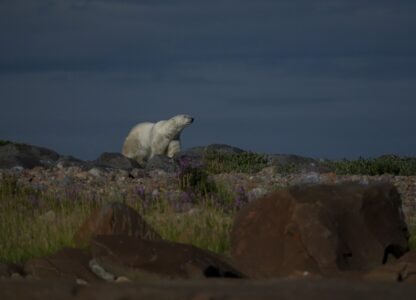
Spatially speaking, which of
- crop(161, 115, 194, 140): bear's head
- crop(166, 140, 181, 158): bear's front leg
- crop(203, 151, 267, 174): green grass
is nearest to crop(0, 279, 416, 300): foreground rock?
crop(203, 151, 267, 174): green grass

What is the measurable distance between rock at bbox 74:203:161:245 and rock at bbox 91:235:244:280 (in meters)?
1.02

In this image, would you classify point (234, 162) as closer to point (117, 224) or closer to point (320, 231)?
point (117, 224)

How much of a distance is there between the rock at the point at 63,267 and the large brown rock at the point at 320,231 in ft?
4.46

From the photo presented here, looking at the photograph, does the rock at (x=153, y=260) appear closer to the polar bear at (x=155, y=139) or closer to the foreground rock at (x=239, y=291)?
the foreground rock at (x=239, y=291)

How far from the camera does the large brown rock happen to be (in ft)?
25.9

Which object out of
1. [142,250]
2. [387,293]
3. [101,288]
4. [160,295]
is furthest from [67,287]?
[142,250]

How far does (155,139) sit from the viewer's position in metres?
27.0

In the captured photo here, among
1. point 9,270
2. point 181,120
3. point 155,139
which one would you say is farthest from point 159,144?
point 9,270

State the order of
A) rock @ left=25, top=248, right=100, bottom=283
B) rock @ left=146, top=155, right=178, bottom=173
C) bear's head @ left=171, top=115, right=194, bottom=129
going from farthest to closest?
bear's head @ left=171, top=115, right=194, bottom=129 → rock @ left=146, top=155, right=178, bottom=173 → rock @ left=25, top=248, right=100, bottom=283

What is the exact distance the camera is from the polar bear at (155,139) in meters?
26.8

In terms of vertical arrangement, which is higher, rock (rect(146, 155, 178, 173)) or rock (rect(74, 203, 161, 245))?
Result: rock (rect(146, 155, 178, 173))

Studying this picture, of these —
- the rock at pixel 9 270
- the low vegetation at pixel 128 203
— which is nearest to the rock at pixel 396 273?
the low vegetation at pixel 128 203

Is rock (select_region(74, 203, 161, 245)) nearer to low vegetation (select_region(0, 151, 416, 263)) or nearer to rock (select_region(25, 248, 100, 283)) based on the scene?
low vegetation (select_region(0, 151, 416, 263))

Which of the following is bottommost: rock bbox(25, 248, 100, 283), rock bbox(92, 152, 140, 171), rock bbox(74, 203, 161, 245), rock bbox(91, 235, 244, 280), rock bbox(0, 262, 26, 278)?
rock bbox(0, 262, 26, 278)
